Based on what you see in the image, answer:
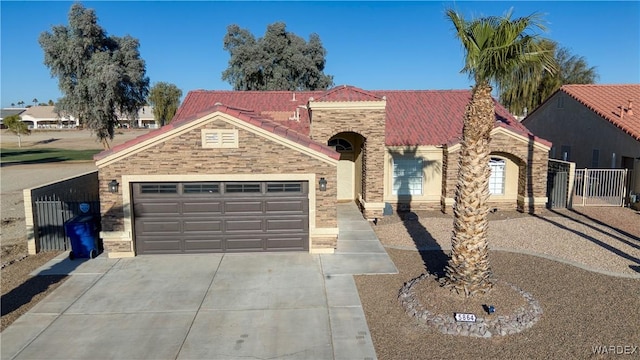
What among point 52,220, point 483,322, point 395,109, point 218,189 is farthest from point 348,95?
point 52,220

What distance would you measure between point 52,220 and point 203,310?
672cm

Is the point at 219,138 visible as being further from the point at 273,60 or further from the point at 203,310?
the point at 273,60

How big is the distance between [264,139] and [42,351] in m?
6.63

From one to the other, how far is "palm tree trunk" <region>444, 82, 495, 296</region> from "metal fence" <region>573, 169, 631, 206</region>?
41.3 feet

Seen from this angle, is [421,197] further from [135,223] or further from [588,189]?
[135,223]

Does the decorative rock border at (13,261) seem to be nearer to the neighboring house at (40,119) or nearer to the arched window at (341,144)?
the arched window at (341,144)

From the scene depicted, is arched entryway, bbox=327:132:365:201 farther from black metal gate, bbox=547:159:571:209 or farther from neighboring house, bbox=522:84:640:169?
neighboring house, bbox=522:84:640:169

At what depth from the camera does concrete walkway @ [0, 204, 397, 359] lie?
7.09 metres

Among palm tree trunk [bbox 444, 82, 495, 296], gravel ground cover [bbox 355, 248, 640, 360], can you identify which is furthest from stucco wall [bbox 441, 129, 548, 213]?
palm tree trunk [bbox 444, 82, 495, 296]

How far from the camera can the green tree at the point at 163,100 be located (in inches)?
2822

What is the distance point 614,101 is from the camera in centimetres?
2180

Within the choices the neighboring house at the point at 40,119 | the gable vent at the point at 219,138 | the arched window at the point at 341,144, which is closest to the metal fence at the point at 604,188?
the arched window at the point at 341,144

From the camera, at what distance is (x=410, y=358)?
676cm

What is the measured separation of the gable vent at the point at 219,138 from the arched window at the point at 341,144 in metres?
8.17
